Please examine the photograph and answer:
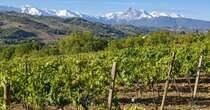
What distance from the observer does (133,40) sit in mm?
130875

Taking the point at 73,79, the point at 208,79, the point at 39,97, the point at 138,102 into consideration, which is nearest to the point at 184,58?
the point at 208,79

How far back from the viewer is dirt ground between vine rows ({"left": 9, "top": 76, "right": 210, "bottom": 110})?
28114 mm

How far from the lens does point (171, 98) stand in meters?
31.3

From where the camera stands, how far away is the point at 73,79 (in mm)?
24656

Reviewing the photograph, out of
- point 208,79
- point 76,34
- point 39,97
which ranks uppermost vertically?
point 39,97

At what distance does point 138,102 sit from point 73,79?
7.05 m

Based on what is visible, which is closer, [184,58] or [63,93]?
[63,93]

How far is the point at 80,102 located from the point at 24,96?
313cm

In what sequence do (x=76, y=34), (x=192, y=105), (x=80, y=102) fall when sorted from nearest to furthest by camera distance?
(x=80, y=102)
(x=192, y=105)
(x=76, y=34)

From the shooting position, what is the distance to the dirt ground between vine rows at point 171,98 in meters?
28.1

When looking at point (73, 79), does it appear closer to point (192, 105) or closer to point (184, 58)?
point (192, 105)

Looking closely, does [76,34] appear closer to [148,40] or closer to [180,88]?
[148,40]

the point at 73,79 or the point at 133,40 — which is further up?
the point at 73,79

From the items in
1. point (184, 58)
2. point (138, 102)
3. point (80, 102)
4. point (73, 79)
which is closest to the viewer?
point (80, 102)
